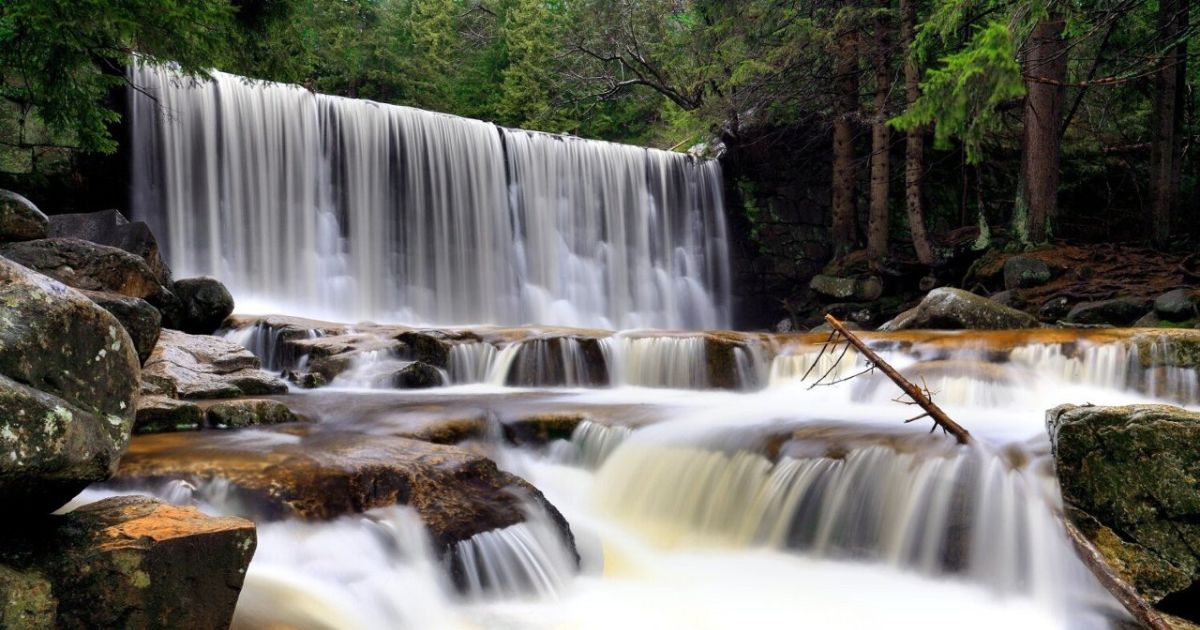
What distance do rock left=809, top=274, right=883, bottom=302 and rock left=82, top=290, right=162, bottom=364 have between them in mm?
13316

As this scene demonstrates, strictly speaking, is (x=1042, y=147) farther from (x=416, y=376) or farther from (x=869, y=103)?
(x=416, y=376)

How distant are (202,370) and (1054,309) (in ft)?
40.1

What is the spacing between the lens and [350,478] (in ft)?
14.9

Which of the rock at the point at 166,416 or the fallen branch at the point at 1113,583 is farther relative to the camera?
the rock at the point at 166,416

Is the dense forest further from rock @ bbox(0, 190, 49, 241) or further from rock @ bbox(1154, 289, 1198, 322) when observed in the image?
rock @ bbox(1154, 289, 1198, 322)

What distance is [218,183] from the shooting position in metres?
14.3

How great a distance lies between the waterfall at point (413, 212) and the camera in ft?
45.9

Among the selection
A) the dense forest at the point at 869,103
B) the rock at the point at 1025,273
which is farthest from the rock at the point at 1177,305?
the dense forest at the point at 869,103

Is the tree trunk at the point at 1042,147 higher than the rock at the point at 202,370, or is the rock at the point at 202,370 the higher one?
the tree trunk at the point at 1042,147

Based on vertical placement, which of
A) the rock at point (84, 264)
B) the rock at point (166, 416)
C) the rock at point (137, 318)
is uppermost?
the rock at point (84, 264)

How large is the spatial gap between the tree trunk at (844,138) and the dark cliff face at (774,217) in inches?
48.6

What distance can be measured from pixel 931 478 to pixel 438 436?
142 inches

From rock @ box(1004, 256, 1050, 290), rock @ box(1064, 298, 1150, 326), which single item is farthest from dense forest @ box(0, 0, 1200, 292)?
rock @ box(1064, 298, 1150, 326)

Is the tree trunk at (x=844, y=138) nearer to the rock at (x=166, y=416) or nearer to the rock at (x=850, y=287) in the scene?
the rock at (x=850, y=287)
